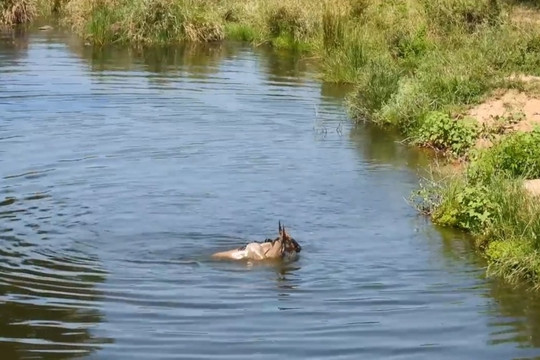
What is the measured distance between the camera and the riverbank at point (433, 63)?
1232 centimetres

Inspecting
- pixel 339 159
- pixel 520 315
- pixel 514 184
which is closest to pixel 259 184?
pixel 339 159

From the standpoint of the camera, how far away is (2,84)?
22.2 m

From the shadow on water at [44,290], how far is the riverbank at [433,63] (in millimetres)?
4137

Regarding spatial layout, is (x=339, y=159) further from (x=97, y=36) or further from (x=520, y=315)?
(x=97, y=36)

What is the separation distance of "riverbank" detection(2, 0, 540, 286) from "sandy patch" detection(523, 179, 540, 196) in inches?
5.1

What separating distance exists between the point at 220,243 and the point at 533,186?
3.80 m

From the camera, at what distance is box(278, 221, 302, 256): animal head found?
1107cm

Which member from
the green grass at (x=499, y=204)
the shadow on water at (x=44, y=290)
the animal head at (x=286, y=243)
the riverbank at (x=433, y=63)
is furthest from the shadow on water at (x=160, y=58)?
the animal head at (x=286, y=243)

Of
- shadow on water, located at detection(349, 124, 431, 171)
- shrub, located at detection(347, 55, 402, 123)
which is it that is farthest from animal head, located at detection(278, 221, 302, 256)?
shrub, located at detection(347, 55, 402, 123)

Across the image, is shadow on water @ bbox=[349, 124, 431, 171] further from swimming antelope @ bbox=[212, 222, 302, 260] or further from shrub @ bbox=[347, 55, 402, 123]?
swimming antelope @ bbox=[212, 222, 302, 260]

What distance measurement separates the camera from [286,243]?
1113 centimetres

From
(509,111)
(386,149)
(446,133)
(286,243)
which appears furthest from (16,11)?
(286,243)

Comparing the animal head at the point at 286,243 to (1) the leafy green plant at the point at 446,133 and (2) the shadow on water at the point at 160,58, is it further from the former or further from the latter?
(2) the shadow on water at the point at 160,58

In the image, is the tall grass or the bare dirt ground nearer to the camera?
the bare dirt ground
